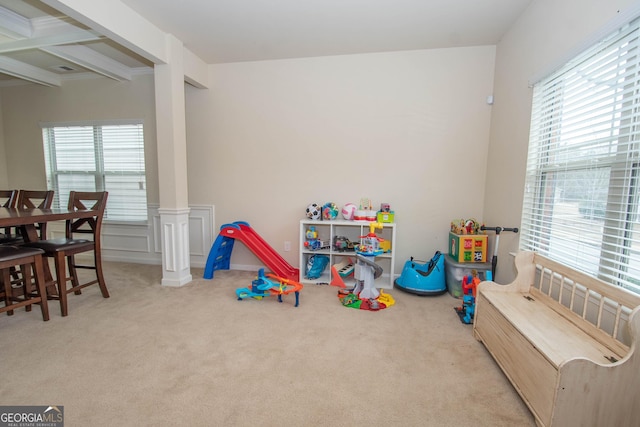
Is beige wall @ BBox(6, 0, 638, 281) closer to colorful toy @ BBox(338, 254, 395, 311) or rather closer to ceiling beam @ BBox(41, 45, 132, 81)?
ceiling beam @ BBox(41, 45, 132, 81)

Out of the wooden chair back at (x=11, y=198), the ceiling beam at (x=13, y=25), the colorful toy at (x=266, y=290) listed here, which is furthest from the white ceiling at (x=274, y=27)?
the colorful toy at (x=266, y=290)

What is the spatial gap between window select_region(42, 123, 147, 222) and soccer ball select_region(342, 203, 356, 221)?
Result: 9.54ft

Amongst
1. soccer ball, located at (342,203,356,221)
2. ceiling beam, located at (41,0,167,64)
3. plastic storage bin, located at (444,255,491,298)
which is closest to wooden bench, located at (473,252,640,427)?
plastic storage bin, located at (444,255,491,298)

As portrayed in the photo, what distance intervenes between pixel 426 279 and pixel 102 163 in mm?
4692

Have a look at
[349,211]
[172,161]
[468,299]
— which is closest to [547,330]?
[468,299]

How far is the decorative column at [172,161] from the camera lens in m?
2.94

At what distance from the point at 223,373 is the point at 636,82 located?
2.78 metres

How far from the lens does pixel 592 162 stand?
169 cm

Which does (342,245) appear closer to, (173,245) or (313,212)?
(313,212)

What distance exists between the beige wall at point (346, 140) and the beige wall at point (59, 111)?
66 cm

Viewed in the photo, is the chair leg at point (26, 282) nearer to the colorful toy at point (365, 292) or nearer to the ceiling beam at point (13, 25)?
the ceiling beam at point (13, 25)

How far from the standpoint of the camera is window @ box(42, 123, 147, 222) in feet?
13.0

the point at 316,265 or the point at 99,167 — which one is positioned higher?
the point at 99,167

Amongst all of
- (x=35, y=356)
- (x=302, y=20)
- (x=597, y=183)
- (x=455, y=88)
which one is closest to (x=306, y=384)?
(x=35, y=356)
